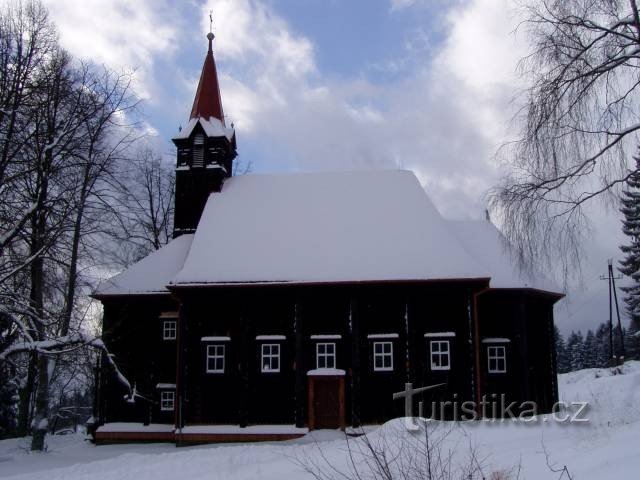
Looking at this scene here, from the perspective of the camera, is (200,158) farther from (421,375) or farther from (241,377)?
(421,375)

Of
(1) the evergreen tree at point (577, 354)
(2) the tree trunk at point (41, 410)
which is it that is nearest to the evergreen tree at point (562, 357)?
(1) the evergreen tree at point (577, 354)

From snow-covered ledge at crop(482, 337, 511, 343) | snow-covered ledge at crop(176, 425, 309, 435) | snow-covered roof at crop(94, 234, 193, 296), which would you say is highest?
snow-covered roof at crop(94, 234, 193, 296)

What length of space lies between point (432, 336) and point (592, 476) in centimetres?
1409

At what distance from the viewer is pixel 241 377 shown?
20969 mm

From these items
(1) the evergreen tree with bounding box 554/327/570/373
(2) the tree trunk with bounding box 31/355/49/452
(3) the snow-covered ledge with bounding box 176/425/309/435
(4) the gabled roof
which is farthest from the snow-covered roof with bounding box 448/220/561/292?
(1) the evergreen tree with bounding box 554/327/570/373

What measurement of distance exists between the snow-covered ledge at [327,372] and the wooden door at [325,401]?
11 centimetres

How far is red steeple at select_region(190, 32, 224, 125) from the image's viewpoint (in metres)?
27.2

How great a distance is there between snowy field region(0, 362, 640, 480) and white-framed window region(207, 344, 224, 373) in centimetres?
300

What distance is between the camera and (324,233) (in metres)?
23.0

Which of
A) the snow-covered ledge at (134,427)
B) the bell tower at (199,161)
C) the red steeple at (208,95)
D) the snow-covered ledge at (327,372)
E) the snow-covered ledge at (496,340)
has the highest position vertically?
the red steeple at (208,95)

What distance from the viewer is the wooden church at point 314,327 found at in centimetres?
2055

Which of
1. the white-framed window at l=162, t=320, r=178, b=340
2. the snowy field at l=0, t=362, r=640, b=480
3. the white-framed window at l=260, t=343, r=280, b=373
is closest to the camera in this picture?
the snowy field at l=0, t=362, r=640, b=480

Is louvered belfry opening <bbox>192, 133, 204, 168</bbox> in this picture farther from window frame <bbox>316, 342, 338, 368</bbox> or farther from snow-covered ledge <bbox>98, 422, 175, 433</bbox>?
snow-covered ledge <bbox>98, 422, 175, 433</bbox>

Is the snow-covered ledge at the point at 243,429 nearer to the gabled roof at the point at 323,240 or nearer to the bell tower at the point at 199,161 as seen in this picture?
the gabled roof at the point at 323,240
